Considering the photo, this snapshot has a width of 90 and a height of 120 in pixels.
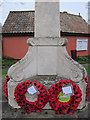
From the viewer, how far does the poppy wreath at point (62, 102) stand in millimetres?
3303

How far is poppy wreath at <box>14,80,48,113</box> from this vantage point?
3354 mm

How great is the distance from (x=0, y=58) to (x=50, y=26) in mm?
9798

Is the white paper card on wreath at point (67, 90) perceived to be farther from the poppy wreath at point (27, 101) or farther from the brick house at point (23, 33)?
the brick house at point (23, 33)

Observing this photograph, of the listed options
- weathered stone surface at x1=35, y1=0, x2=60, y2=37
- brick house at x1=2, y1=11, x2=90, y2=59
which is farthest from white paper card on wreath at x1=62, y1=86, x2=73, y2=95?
brick house at x1=2, y1=11, x2=90, y2=59

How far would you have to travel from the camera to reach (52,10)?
3.73 m

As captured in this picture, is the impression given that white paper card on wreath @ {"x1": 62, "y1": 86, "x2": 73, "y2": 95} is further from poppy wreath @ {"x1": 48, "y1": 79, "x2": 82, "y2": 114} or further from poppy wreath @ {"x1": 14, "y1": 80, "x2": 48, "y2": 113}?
poppy wreath @ {"x1": 14, "y1": 80, "x2": 48, "y2": 113}

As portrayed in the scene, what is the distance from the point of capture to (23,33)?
11.9 metres

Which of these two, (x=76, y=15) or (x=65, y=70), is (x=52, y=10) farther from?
(x=76, y=15)

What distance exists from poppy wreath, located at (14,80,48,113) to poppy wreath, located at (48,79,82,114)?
0.58 feet

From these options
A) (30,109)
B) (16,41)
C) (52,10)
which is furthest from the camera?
(16,41)

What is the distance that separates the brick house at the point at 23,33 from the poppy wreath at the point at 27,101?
346 inches

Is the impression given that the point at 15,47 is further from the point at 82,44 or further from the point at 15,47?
the point at 82,44

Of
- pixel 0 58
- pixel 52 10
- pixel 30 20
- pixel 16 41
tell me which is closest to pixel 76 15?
pixel 30 20

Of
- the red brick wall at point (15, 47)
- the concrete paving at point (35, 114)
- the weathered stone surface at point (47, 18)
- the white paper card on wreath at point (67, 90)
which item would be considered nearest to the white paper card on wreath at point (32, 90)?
the concrete paving at point (35, 114)
